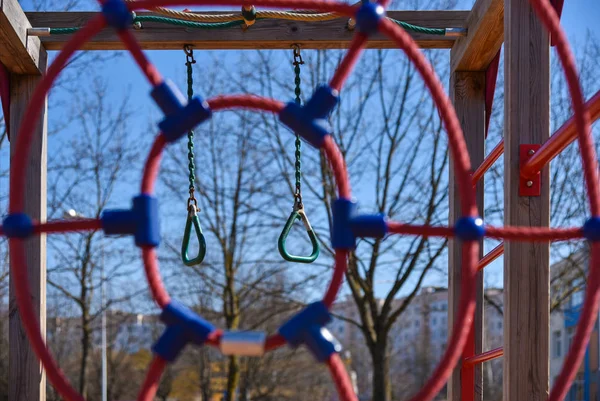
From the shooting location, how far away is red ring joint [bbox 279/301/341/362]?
1226 millimetres

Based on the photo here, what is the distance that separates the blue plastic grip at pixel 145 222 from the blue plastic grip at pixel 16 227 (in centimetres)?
20

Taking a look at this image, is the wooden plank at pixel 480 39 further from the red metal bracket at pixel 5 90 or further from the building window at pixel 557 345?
the building window at pixel 557 345

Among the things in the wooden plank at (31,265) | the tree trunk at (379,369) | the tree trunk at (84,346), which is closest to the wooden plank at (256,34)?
the wooden plank at (31,265)

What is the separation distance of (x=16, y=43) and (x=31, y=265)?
0.86m

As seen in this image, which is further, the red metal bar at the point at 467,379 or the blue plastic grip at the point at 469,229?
the red metal bar at the point at 467,379

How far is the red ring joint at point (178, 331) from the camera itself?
1.24 metres

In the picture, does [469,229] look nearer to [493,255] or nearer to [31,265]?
[493,255]

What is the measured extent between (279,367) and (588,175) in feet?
57.6

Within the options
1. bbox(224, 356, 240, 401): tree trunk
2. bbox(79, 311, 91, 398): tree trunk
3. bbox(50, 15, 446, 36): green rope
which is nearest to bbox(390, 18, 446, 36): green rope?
bbox(50, 15, 446, 36): green rope

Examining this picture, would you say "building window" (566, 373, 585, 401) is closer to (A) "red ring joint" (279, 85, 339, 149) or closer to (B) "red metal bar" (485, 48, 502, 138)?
(B) "red metal bar" (485, 48, 502, 138)

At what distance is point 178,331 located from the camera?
49.4 inches

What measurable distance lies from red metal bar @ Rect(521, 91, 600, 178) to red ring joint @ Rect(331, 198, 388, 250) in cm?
59

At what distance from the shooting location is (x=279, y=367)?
1838cm

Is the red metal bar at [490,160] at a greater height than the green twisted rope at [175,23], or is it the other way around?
the green twisted rope at [175,23]
